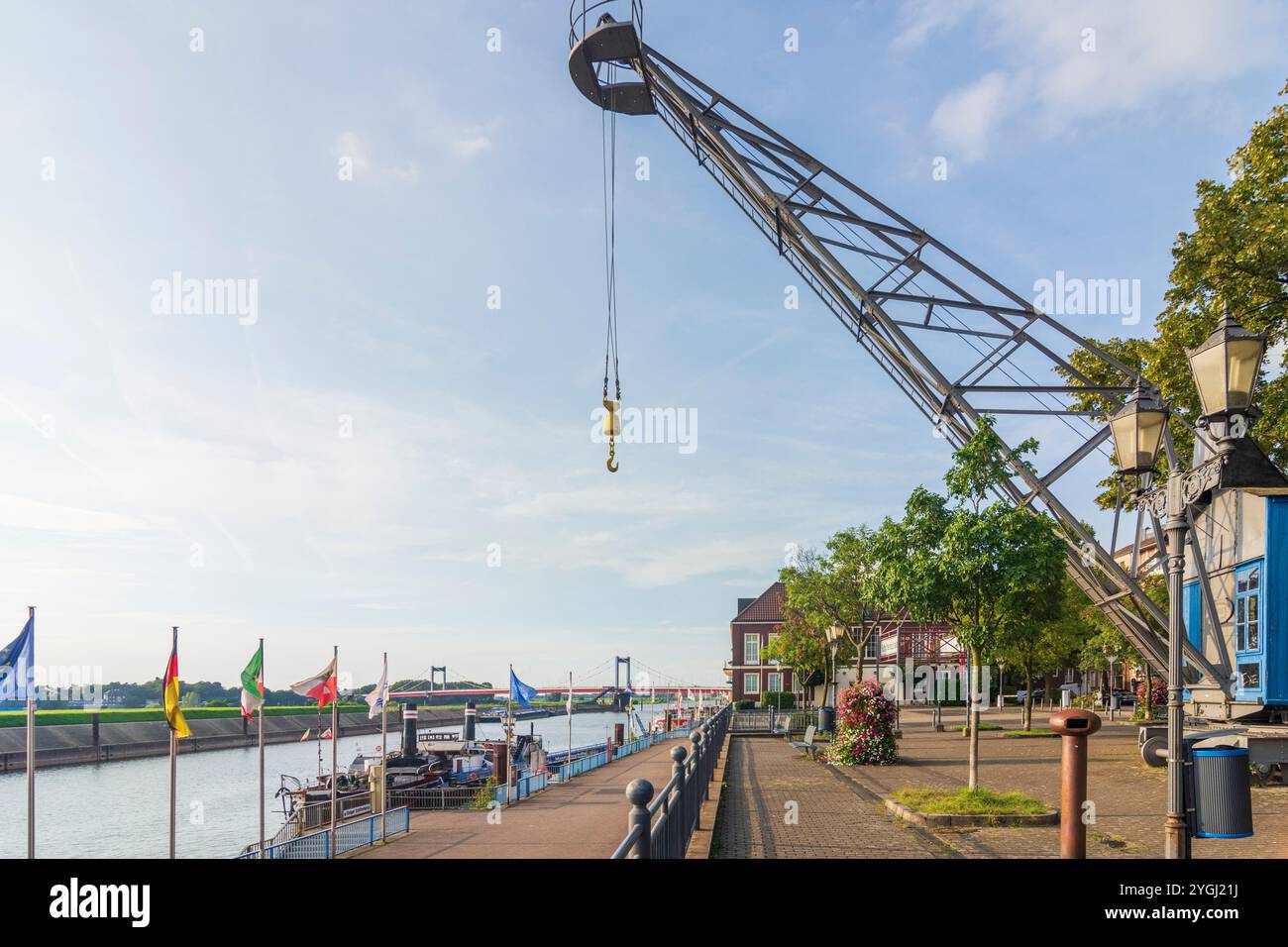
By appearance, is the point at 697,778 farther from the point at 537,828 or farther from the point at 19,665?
the point at 19,665

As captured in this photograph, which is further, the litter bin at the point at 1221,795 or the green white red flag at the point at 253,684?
the green white red flag at the point at 253,684

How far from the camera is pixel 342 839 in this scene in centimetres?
1995

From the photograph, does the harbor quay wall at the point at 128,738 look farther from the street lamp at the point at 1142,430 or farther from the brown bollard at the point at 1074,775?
the street lamp at the point at 1142,430

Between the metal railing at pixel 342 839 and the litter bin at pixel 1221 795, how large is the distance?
16273mm

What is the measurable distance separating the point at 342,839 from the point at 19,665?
7.37 meters

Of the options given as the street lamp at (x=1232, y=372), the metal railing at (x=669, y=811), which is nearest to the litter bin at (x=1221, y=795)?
the street lamp at (x=1232, y=372)

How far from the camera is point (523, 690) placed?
40.1 metres

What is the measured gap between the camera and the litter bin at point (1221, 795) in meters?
7.50

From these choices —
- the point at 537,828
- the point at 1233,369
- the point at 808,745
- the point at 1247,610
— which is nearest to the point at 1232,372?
the point at 1233,369
